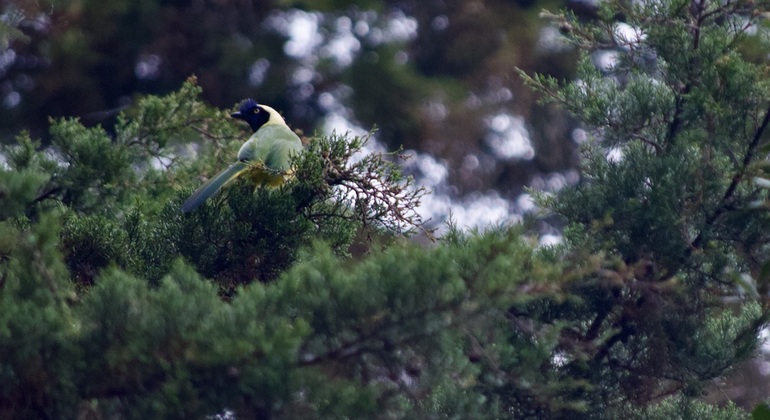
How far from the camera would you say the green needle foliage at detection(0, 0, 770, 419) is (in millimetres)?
2102

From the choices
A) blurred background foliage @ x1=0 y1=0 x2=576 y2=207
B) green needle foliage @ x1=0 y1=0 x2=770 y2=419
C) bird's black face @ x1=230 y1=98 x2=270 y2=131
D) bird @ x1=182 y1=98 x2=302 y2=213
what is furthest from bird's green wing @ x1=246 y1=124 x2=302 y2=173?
blurred background foliage @ x1=0 y1=0 x2=576 y2=207

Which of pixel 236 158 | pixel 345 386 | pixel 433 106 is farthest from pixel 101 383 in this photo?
pixel 433 106

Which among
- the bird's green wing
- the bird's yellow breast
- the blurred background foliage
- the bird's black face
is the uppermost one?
the blurred background foliage

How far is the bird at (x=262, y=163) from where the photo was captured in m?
3.19

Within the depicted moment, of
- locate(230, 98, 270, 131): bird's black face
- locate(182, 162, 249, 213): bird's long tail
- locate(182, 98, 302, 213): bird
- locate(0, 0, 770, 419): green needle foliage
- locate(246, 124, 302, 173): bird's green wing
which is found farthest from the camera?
locate(230, 98, 270, 131): bird's black face

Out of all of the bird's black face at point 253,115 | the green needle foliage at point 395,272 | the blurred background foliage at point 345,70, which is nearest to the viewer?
the green needle foliage at point 395,272

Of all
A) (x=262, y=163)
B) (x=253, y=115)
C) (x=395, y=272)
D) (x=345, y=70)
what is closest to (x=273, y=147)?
(x=262, y=163)

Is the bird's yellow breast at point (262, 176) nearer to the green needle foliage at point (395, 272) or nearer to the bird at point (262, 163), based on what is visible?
the bird at point (262, 163)

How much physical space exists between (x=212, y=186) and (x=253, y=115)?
2101mm

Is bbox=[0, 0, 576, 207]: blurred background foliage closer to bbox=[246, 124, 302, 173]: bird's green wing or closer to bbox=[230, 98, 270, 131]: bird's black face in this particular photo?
bbox=[230, 98, 270, 131]: bird's black face

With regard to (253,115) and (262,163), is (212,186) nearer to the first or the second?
(262,163)

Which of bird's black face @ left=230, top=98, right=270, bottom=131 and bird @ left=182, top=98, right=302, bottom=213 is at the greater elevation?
bird's black face @ left=230, top=98, right=270, bottom=131

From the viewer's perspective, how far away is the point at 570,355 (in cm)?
285

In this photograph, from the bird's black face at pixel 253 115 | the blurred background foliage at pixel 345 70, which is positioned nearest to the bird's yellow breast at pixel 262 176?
the bird's black face at pixel 253 115
